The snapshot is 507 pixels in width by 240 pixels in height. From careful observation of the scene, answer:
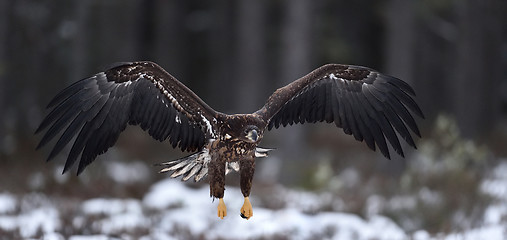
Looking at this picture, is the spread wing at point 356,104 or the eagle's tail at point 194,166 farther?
the spread wing at point 356,104

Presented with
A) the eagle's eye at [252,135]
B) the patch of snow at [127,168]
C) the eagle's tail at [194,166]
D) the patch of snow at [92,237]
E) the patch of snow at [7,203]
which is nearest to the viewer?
the eagle's eye at [252,135]

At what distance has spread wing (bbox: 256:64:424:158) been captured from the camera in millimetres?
6598

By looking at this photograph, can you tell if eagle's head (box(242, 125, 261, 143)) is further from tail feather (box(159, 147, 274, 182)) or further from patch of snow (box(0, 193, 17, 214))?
patch of snow (box(0, 193, 17, 214))

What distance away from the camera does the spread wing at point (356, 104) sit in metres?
6.60

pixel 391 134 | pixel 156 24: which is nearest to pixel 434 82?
pixel 156 24

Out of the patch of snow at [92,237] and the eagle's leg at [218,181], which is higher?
the eagle's leg at [218,181]

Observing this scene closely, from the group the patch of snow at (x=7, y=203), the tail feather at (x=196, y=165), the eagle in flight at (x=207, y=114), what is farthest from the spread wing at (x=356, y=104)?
the patch of snow at (x=7, y=203)

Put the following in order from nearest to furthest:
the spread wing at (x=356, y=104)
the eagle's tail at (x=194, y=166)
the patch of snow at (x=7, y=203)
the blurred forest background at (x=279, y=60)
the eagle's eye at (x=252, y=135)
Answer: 1. the eagle's eye at (x=252, y=135)
2. the eagle's tail at (x=194, y=166)
3. the spread wing at (x=356, y=104)
4. the patch of snow at (x=7, y=203)
5. the blurred forest background at (x=279, y=60)

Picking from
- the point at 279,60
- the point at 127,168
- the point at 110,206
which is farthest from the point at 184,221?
the point at 279,60

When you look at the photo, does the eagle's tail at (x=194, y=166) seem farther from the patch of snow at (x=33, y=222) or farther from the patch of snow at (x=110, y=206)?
the patch of snow at (x=110, y=206)

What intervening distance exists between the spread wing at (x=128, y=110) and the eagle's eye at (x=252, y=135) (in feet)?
1.50

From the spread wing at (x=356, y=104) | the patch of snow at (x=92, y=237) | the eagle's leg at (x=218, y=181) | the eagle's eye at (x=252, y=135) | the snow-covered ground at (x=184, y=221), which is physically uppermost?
the spread wing at (x=356, y=104)

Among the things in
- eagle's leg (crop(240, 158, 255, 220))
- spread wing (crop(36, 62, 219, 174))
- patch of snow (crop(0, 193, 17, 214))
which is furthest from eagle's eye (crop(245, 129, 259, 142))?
patch of snow (crop(0, 193, 17, 214))

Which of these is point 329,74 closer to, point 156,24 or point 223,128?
point 223,128
